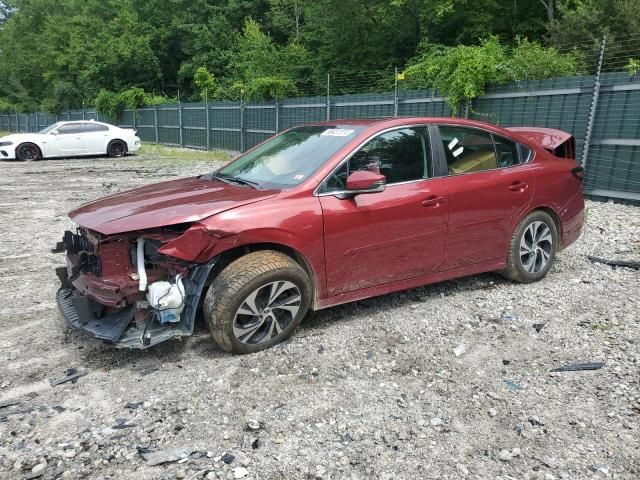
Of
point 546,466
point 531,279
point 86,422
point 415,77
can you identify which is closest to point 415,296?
point 531,279

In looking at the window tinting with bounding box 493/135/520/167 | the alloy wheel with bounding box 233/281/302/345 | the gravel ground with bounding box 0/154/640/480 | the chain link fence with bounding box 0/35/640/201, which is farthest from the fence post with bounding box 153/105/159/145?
the alloy wheel with bounding box 233/281/302/345

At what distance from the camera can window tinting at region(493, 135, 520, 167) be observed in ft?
15.5

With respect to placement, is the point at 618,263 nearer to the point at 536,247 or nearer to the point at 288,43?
the point at 536,247

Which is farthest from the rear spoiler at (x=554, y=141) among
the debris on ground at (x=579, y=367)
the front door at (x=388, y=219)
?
the debris on ground at (x=579, y=367)

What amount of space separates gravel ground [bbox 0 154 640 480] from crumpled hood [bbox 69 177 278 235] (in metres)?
0.97

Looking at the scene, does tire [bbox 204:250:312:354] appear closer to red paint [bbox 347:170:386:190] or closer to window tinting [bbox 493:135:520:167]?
red paint [bbox 347:170:386:190]

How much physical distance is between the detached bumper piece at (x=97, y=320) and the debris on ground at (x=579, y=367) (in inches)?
115

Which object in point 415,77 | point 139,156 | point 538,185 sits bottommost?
point 139,156

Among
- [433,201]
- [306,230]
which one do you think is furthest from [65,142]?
[433,201]

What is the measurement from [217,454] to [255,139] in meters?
16.9

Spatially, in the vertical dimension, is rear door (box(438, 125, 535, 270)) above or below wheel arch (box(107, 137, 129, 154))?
above

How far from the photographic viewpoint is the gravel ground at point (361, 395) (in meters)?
Answer: 2.54

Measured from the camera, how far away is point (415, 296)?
469cm

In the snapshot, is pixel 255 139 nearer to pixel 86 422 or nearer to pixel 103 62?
pixel 86 422
